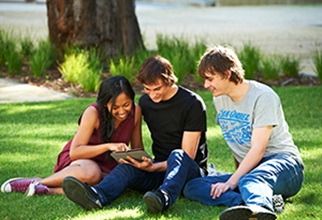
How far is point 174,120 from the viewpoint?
195 inches

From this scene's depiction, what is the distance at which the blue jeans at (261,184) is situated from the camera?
13.9 feet

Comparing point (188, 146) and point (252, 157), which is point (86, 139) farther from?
point (252, 157)

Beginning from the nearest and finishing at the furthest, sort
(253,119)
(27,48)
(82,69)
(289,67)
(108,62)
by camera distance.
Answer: (253,119) < (82,69) < (289,67) < (108,62) < (27,48)

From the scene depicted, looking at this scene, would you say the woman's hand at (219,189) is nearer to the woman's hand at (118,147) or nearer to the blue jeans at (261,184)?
the blue jeans at (261,184)

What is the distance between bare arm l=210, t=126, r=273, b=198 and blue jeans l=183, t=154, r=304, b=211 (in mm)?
39

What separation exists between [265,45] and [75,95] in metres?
5.95

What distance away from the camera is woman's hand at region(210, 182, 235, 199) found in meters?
4.51

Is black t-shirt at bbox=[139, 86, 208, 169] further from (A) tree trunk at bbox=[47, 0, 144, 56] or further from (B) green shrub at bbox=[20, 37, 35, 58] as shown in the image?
(B) green shrub at bbox=[20, 37, 35, 58]

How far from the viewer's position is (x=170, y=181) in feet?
14.6

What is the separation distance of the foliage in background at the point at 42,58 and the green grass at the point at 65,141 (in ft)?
4.43

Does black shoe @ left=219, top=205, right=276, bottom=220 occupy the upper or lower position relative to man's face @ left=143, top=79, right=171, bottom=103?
lower

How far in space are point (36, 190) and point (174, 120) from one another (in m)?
1.04

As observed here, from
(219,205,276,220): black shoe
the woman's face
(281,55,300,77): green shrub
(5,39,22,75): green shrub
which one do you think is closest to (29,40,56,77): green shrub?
(5,39,22,75): green shrub

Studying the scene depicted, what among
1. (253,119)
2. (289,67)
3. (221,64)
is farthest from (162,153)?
(289,67)
